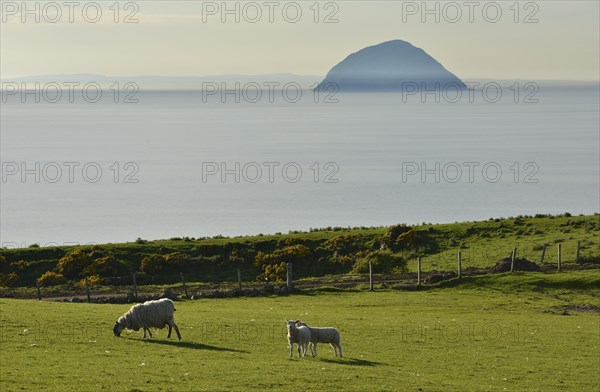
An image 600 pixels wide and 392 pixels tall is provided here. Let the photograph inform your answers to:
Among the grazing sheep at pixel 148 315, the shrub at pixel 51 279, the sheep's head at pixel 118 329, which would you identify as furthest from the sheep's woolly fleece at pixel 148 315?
the shrub at pixel 51 279

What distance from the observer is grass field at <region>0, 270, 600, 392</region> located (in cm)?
2803

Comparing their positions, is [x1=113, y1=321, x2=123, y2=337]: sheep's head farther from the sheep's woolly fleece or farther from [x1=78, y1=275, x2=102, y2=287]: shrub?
→ [x1=78, y1=275, x2=102, y2=287]: shrub

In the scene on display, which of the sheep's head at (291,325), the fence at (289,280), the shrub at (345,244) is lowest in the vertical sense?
the fence at (289,280)

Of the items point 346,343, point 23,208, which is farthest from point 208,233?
point 346,343

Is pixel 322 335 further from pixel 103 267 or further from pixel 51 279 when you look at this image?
pixel 103 267

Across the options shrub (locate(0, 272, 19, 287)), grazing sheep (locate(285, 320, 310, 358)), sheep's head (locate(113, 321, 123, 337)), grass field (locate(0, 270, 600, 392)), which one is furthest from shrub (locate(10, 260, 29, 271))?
grazing sheep (locate(285, 320, 310, 358))

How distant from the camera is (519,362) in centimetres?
3481

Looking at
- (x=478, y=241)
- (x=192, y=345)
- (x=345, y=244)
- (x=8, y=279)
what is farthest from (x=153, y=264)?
(x=192, y=345)

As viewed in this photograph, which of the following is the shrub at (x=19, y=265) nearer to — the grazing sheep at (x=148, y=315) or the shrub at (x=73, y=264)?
the shrub at (x=73, y=264)

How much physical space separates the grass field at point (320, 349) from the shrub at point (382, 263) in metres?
16.3

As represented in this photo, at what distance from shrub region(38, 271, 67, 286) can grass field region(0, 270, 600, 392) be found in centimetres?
1866

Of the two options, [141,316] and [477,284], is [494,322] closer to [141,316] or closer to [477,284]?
[477,284]

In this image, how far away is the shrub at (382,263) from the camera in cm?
7075

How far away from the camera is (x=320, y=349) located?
35.2 m
